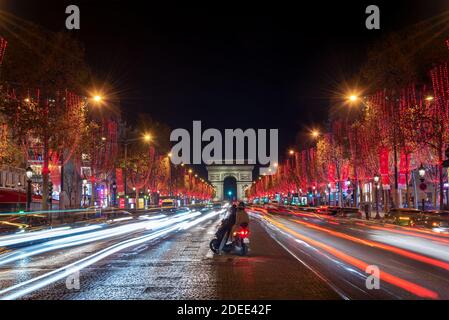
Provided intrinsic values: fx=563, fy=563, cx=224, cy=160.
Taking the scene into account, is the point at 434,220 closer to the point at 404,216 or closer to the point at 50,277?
the point at 404,216

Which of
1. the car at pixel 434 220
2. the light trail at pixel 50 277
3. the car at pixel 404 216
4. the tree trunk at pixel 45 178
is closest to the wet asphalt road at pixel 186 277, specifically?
the light trail at pixel 50 277

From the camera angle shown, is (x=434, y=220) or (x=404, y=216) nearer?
(x=434, y=220)

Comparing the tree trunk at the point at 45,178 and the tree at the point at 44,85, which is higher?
the tree at the point at 44,85

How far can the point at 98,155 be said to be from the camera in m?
62.6

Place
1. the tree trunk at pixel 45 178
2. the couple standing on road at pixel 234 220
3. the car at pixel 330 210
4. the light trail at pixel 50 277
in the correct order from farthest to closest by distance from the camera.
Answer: the car at pixel 330 210, the tree trunk at pixel 45 178, the couple standing on road at pixel 234 220, the light trail at pixel 50 277

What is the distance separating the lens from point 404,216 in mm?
43156

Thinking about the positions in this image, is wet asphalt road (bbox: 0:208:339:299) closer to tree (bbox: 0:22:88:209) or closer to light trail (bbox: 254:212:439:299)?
light trail (bbox: 254:212:439:299)

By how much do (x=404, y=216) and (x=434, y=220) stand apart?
15.4 ft

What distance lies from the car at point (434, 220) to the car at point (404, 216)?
2.98ft

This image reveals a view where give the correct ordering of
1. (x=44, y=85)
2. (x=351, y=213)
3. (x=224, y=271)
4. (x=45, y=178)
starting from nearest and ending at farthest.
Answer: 1. (x=224, y=271)
2. (x=44, y=85)
3. (x=45, y=178)
4. (x=351, y=213)

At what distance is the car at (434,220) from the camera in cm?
3756

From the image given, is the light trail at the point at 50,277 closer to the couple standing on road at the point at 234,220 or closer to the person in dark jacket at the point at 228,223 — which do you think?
the person in dark jacket at the point at 228,223

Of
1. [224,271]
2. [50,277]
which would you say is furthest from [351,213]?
[50,277]
